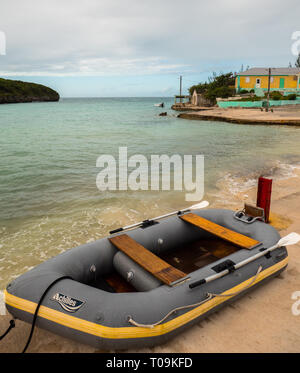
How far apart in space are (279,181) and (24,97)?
148058mm

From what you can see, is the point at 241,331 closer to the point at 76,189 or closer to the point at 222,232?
the point at 222,232

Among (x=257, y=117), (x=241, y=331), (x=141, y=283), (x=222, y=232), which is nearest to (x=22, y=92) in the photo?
(x=257, y=117)

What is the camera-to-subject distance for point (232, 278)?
3.70m

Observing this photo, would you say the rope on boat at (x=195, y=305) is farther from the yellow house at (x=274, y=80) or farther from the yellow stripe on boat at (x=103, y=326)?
the yellow house at (x=274, y=80)

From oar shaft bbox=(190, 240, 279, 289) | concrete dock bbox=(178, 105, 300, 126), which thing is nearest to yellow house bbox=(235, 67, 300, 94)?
concrete dock bbox=(178, 105, 300, 126)

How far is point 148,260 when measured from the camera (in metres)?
3.77

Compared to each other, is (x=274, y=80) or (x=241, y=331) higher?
(x=274, y=80)

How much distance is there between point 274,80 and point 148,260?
2092 inches

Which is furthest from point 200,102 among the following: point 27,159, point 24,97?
point 24,97

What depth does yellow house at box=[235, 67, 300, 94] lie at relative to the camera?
47.4 m

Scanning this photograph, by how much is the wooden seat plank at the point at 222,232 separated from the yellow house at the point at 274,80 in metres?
48.8

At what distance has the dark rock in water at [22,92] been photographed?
4838 inches

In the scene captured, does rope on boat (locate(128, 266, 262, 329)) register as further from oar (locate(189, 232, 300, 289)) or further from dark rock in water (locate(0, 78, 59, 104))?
dark rock in water (locate(0, 78, 59, 104))

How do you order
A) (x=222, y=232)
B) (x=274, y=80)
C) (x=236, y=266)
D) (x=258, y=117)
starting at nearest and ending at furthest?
(x=236, y=266) < (x=222, y=232) < (x=258, y=117) < (x=274, y=80)
